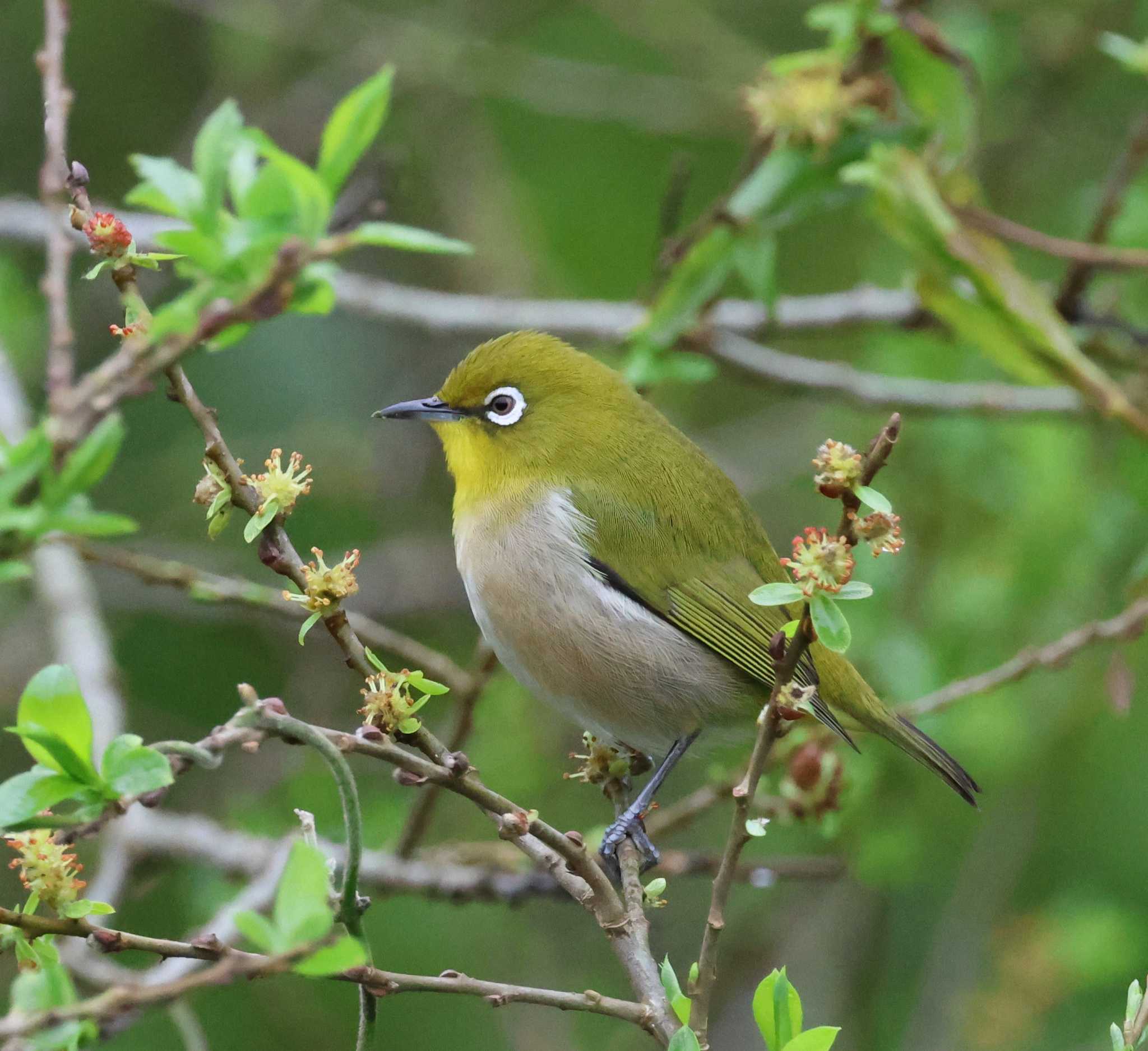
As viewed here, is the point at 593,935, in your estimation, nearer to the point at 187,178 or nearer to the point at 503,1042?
the point at 503,1042

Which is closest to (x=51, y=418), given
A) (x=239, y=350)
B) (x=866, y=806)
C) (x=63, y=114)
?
(x=63, y=114)

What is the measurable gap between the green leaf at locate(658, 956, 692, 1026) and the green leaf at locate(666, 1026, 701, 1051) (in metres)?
0.23

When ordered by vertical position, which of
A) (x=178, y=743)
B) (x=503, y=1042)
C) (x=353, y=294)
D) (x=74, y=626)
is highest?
(x=178, y=743)

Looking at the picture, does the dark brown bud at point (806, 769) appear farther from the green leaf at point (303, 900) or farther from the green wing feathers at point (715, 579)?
the green leaf at point (303, 900)

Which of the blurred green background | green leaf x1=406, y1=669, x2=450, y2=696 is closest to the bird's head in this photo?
the blurred green background

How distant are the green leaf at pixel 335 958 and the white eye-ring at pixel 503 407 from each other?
2952mm

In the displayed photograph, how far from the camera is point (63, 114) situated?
2.16 metres

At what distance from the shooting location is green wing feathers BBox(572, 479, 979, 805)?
157 inches

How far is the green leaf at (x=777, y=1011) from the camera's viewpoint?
2057mm

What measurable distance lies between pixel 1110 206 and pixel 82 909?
3.68 metres

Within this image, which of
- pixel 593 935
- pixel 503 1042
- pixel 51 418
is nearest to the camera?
pixel 51 418

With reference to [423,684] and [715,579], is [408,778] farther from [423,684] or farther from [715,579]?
[715,579]

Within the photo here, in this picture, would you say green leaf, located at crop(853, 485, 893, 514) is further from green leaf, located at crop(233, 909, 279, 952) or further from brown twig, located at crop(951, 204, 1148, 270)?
brown twig, located at crop(951, 204, 1148, 270)

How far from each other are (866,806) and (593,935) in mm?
1893
